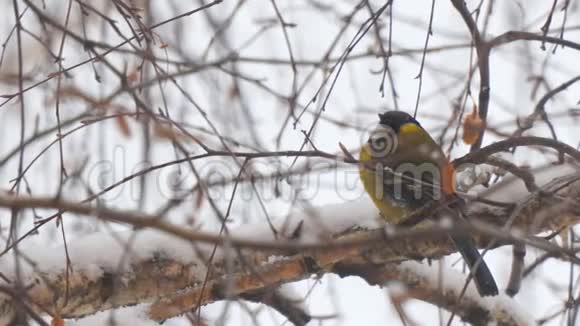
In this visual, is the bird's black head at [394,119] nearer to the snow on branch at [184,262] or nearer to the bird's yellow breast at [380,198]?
the bird's yellow breast at [380,198]

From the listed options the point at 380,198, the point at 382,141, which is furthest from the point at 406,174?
the point at 382,141

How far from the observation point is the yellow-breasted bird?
2535 mm

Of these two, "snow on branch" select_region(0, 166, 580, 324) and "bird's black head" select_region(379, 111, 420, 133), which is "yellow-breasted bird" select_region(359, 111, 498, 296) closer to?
"bird's black head" select_region(379, 111, 420, 133)

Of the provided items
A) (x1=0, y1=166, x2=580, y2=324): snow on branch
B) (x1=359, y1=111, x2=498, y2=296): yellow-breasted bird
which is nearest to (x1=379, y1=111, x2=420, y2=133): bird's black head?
(x1=359, y1=111, x2=498, y2=296): yellow-breasted bird

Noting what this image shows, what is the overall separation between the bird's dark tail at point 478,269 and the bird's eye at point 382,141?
3.59 feet

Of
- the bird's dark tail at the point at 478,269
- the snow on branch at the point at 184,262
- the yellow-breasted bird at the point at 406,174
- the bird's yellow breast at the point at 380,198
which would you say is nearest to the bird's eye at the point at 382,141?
the yellow-breasted bird at the point at 406,174

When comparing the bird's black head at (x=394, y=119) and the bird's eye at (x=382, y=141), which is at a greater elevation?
the bird's black head at (x=394, y=119)

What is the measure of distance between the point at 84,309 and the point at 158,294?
25 centimetres

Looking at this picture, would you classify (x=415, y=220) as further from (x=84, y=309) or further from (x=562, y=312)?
(x=84, y=309)

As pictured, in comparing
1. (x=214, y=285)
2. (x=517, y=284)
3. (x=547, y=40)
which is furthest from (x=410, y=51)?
(x=214, y=285)

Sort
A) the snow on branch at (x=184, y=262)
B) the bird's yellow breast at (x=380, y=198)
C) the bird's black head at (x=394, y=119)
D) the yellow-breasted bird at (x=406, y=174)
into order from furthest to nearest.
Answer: the bird's black head at (x=394, y=119), the bird's yellow breast at (x=380, y=198), the yellow-breasted bird at (x=406, y=174), the snow on branch at (x=184, y=262)

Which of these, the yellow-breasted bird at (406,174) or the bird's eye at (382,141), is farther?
the bird's eye at (382,141)

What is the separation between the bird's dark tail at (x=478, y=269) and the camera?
257 cm

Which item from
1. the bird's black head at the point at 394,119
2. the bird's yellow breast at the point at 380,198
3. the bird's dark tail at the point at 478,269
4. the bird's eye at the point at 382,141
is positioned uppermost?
the bird's black head at the point at 394,119
